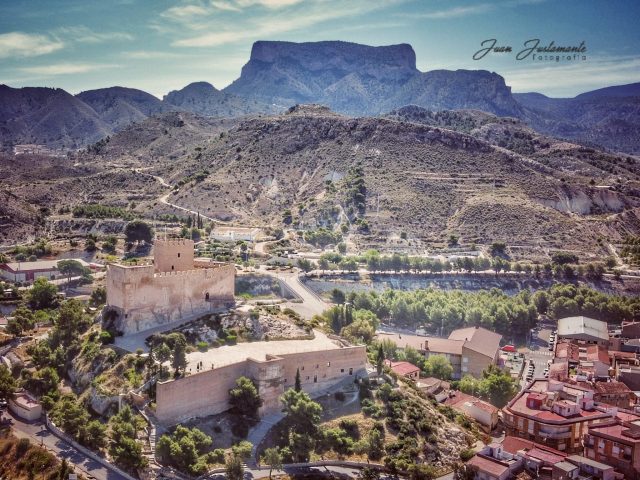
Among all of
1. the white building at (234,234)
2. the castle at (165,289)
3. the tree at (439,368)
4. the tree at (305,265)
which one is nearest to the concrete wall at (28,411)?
the castle at (165,289)

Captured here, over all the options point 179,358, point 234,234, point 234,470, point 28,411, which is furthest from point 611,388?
point 234,234

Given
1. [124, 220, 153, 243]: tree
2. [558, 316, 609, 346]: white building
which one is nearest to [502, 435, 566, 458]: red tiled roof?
[558, 316, 609, 346]: white building

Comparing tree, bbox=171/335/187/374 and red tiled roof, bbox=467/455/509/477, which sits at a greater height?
tree, bbox=171/335/187/374

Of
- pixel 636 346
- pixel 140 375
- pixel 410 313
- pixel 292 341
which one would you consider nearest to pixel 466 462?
pixel 292 341

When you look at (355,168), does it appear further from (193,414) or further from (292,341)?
(193,414)

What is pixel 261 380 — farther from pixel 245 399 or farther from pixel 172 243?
pixel 172 243

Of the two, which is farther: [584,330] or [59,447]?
[584,330]

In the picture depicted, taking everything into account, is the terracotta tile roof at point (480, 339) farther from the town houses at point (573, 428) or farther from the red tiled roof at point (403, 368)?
the red tiled roof at point (403, 368)

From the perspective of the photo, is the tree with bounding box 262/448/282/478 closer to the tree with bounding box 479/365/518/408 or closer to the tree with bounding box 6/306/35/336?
the tree with bounding box 479/365/518/408
